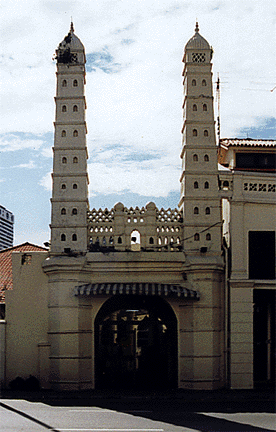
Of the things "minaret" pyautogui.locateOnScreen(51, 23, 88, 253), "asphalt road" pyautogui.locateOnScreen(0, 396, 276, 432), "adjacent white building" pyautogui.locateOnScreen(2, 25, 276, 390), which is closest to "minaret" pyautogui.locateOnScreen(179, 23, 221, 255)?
"adjacent white building" pyautogui.locateOnScreen(2, 25, 276, 390)

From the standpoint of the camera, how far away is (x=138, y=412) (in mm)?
17734

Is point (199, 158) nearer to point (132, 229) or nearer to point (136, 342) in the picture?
point (132, 229)

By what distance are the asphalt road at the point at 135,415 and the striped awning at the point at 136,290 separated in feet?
12.0

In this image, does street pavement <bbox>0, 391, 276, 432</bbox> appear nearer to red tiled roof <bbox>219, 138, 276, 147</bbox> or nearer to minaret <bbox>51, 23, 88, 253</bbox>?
minaret <bbox>51, 23, 88, 253</bbox>

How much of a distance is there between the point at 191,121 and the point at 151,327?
8.14 metres

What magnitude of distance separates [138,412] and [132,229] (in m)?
7.58

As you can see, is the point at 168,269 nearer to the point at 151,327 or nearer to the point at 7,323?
the point at 151,327

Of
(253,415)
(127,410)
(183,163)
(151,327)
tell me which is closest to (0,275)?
(151,327)

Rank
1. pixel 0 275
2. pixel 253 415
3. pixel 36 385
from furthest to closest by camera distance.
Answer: pixel 0 275 → pixel 36 385 → pixel 253 415

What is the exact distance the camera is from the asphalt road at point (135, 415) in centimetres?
1513

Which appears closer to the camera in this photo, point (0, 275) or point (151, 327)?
point (151, 327)

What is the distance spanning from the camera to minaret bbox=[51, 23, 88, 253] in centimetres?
2312

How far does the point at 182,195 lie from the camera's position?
78.3 ft

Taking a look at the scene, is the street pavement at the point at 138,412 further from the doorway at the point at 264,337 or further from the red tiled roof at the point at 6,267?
the red tiled roof at the point at 6,267
